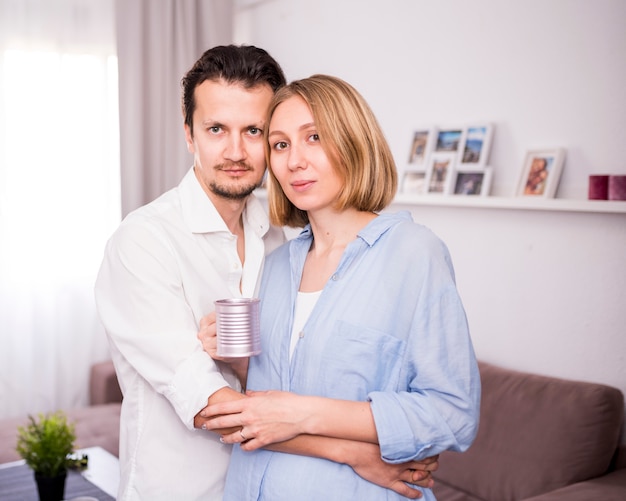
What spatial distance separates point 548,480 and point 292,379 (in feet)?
4.80

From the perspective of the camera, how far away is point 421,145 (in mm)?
3340

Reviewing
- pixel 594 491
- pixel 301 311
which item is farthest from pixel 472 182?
pixel 301 311

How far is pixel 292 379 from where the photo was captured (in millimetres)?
1437

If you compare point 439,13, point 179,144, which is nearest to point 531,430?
point 439,13

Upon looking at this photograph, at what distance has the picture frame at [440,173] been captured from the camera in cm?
316

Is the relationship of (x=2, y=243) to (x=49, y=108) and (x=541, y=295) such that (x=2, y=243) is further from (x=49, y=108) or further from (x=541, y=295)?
(x=541, y=295)

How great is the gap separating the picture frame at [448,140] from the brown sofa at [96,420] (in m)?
1.95

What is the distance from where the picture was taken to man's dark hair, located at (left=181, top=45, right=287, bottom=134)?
1.66 meters

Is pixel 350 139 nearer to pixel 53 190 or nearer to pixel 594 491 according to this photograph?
pixel 594 491

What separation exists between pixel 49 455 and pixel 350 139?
1.64 metres

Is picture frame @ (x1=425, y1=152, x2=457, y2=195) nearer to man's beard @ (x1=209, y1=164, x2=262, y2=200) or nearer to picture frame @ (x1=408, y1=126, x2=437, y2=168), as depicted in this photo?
picture frame @ (x1=408, y1=126, x2=437, y2=168)

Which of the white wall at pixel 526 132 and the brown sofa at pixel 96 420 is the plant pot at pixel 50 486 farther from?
the white wall at pixel 526 132

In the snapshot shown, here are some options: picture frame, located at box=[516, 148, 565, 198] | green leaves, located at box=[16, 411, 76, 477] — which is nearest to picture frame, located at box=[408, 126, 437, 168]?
picture frame, located at box=[516, 148, 565, 198]

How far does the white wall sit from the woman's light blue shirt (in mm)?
1490
